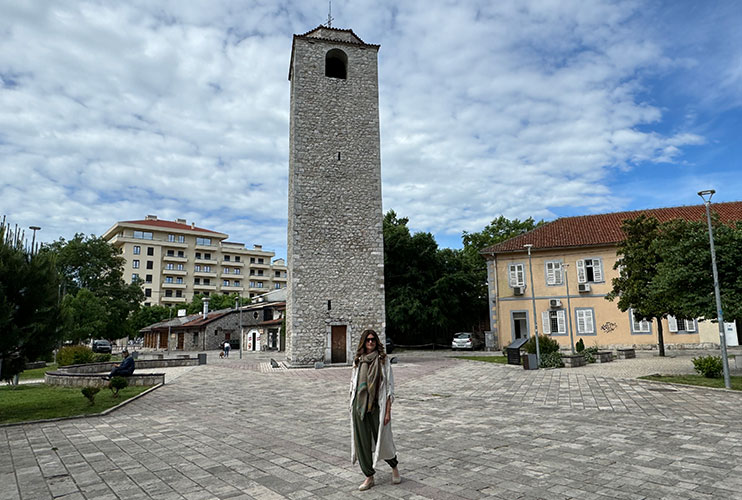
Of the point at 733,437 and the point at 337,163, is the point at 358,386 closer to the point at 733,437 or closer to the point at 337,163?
the point at 733,437

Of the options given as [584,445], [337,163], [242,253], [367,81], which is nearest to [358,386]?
[584,445]

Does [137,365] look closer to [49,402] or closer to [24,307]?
[49,402]

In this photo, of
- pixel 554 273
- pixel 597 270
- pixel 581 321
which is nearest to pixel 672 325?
pixel 581 321

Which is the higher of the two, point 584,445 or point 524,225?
point 524,225

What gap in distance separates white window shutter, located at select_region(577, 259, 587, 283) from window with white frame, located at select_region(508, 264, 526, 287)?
3.47 metres

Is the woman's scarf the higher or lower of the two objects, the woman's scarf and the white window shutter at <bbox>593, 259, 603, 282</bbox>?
the lower

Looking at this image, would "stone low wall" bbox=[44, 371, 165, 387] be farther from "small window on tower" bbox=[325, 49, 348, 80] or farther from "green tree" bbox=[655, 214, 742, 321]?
"small window on tower" bbox=[325, 49, 348, 80]

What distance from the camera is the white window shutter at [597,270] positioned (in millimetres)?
30578

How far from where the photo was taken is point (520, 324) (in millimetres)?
32344

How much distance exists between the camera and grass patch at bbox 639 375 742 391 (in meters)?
12.5

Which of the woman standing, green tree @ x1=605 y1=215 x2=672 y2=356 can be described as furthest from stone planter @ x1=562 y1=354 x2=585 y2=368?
the woman standing

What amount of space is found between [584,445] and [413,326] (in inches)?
1144

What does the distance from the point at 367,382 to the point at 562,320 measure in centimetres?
2886

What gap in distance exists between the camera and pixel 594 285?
3053 centimetres
